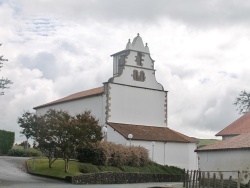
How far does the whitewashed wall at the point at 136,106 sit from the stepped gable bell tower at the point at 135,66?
830 millimetres

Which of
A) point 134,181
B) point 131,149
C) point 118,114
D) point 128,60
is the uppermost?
point 128,60

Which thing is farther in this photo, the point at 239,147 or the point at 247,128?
the point at 247,128

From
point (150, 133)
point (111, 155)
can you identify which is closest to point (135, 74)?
point (150, 133)

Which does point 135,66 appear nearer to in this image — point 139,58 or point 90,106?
point 139,58

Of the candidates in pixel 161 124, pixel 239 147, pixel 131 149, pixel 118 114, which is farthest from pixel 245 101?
pixel 239 147

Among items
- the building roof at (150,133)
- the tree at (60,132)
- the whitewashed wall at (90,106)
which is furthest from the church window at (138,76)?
the tree at (60,132)

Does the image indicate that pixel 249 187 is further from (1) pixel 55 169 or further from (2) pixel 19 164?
(2) pixel 19 164

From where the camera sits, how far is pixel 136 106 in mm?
54625

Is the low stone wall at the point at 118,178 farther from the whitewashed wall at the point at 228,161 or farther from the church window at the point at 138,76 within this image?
the church window at the point at 138,76

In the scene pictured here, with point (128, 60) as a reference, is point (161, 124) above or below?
below

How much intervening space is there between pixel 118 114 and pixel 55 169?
54.3 ft

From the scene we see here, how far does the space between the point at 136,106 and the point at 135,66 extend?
15.7 feet

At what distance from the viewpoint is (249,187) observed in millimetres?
28875

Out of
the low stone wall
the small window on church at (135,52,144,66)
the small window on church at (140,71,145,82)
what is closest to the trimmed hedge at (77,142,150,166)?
the low stone wall
